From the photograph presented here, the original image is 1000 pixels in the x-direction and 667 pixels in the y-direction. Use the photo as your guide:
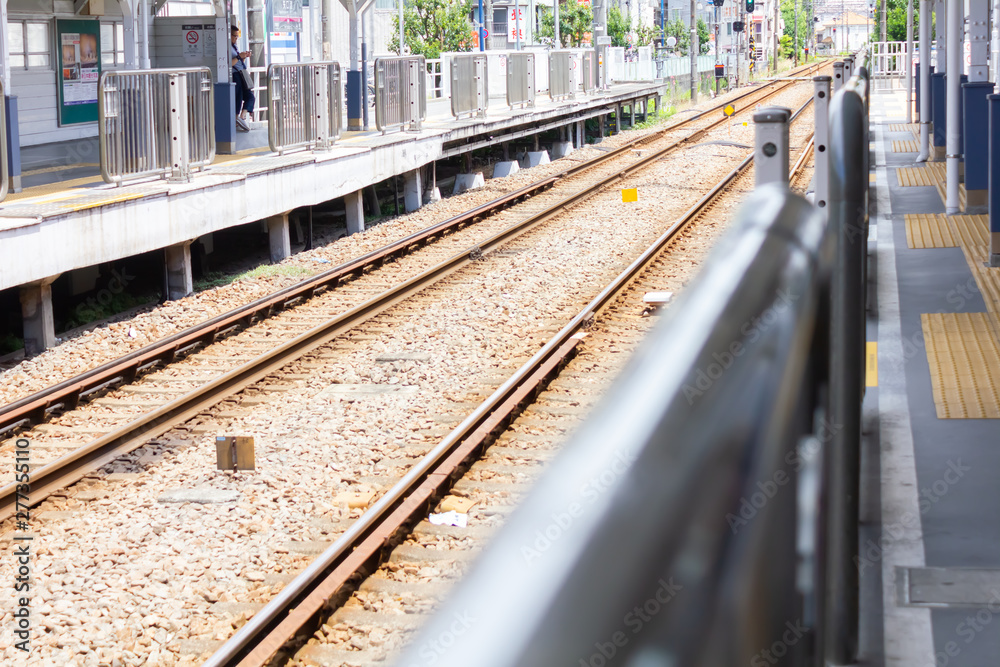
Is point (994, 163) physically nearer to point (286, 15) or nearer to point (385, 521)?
point (385, 521)

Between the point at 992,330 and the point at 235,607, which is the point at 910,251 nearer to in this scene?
the point at 992,330

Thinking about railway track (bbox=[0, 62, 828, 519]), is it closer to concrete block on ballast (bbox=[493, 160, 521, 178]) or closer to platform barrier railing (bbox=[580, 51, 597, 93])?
concrete block on ballast (bbox=[493, 160, 521, 178])

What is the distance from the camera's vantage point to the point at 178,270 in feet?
39.0

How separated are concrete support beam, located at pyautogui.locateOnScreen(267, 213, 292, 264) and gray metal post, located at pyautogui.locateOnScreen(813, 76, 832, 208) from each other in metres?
10.4

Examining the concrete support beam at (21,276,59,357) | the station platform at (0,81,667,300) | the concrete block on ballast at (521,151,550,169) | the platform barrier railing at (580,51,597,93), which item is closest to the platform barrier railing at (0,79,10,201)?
the station platform at (0,81,667,300)

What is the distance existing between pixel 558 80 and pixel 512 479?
22977mm

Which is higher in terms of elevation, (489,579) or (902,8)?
(902,8)

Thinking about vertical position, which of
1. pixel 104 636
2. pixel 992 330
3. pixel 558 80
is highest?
pixel 558 80

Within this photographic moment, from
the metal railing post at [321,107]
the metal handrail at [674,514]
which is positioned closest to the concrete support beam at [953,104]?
the metal railing post at [321,107]

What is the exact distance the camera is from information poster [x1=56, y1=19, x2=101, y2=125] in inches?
630

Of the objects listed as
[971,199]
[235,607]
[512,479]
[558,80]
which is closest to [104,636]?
[235,607]

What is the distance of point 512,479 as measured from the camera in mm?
6574

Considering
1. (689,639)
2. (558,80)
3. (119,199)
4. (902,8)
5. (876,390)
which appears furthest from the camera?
(902,8)

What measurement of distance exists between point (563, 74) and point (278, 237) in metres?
16.0
